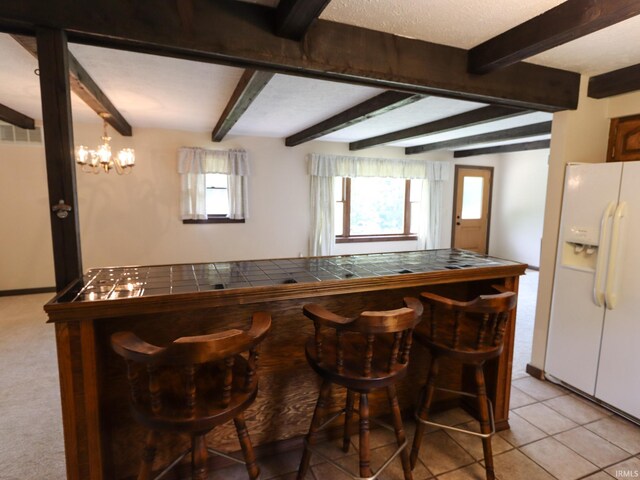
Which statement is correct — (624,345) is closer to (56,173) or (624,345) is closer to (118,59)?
(56,173)

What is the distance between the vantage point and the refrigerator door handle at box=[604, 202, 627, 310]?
2158 millimetres

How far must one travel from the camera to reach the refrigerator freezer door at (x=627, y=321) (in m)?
2.12

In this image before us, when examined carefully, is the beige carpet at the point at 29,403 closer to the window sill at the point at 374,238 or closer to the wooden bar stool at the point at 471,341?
the wooden bar stool at the point at 471,341

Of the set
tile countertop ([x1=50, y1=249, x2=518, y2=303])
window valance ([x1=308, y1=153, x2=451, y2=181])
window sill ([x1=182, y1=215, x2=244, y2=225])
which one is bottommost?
tile countertop ([x1=50, y1=249, x2=518, y2=303])

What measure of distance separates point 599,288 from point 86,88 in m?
3.88

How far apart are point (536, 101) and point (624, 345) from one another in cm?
170

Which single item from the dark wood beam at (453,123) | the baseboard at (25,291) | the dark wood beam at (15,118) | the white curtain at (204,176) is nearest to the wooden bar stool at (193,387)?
the dark wood beam at (453,123)

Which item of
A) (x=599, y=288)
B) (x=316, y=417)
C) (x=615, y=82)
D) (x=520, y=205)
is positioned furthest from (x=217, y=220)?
(x=520, y=205)

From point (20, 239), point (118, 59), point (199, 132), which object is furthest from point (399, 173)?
point (20, 239)

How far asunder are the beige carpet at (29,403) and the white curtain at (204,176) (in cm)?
213

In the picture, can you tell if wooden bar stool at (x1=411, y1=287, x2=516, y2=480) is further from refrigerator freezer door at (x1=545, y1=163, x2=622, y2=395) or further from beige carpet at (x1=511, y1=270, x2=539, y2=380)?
beige carpet at (x1=511, y1=270, x2=539, y2=380)

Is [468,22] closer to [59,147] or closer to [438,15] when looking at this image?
[438,15]

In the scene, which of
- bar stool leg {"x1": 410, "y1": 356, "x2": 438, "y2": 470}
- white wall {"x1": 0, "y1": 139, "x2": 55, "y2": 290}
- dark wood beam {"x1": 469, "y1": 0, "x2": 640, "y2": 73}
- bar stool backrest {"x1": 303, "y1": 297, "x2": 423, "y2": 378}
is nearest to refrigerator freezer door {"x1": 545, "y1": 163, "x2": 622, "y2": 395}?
dark wood beam {"x1": 469, "y1": 0, "x2": 640, "y2": 73}

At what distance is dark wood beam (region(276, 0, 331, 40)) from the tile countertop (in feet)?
3.88
